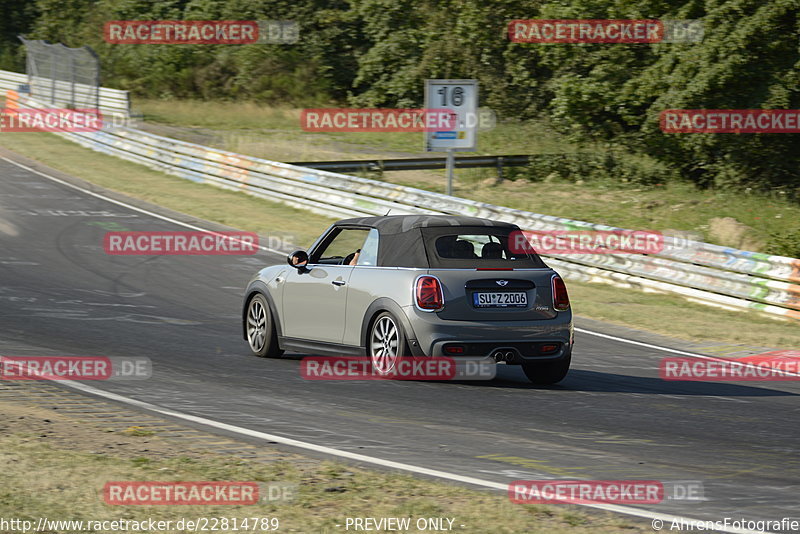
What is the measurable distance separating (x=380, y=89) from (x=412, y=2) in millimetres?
4486

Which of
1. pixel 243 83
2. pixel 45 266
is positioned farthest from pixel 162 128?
pixel 45 266

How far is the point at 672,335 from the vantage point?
14188mm

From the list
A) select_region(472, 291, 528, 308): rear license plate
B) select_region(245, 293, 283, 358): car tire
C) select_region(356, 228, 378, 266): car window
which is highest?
select_region(356, 228, 378, 266): car window

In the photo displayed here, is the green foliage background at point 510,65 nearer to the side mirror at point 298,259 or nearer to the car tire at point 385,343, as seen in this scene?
the side mirror at point 298,259

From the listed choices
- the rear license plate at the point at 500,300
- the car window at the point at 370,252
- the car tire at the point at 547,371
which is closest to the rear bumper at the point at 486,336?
the rear license plate at the point at 500,300

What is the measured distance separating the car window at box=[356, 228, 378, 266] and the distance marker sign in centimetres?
1282

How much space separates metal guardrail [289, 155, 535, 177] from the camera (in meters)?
30.6

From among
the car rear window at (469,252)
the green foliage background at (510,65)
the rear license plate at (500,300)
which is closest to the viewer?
the rear license plate at (500,300)

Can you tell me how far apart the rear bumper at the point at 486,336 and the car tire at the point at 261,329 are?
7.46 feet

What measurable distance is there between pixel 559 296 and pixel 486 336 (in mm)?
878

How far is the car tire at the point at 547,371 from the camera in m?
9.79

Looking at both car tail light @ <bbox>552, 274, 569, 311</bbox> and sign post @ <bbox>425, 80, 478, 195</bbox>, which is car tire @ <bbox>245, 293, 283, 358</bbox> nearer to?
car tail light @ <bbox>552, 274, 569, 311</bbox>

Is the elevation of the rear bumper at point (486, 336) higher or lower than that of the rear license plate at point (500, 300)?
lower

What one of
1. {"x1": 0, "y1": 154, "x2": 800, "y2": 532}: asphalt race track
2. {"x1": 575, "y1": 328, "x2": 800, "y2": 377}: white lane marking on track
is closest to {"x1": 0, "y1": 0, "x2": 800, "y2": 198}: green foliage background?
{"x1": 575, "y1": 328, "x2": 800, "y2": 377}: white lane marking on track
